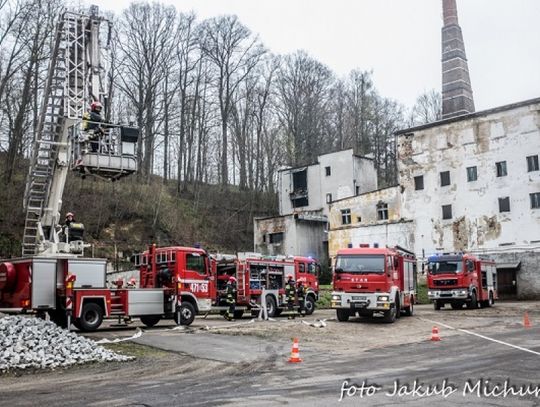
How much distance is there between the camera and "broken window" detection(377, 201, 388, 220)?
50.1 m

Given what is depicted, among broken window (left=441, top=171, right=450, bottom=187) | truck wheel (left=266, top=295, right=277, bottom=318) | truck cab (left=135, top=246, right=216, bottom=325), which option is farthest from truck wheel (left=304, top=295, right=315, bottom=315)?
broken window (left=441, top=171, right=450, bottom=187)

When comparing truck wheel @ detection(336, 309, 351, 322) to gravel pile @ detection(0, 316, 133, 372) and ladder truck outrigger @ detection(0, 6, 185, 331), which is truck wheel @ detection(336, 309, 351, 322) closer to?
ladder truck outrigger @ detection(0, 6, 185, 331)

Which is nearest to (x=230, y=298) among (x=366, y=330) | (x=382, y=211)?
(x=366, y=330)

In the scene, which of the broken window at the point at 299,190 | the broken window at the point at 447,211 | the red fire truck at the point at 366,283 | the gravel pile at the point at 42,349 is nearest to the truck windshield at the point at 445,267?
the red fire truck at the point at 366,283

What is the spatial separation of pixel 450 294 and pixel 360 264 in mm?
10376

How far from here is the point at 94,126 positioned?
16.3 m

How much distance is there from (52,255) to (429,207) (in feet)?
119

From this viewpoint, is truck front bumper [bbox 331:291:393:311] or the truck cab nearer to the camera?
the truck cab

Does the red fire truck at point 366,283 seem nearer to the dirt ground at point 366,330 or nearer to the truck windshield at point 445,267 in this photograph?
the dirt ground at point 366,330

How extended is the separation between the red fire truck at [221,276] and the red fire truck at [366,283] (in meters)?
4.15

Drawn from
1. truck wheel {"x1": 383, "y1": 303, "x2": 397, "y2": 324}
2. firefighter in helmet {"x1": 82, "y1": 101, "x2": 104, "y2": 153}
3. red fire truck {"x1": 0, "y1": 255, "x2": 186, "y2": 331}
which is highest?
firefighter in helmet {"x1": 82, "y1": 101, "x2": 104, "y2": 153}

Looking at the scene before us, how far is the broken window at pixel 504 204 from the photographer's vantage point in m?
43.8

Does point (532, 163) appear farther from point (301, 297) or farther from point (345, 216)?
point (301, 297)

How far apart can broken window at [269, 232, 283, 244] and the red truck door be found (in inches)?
1246
